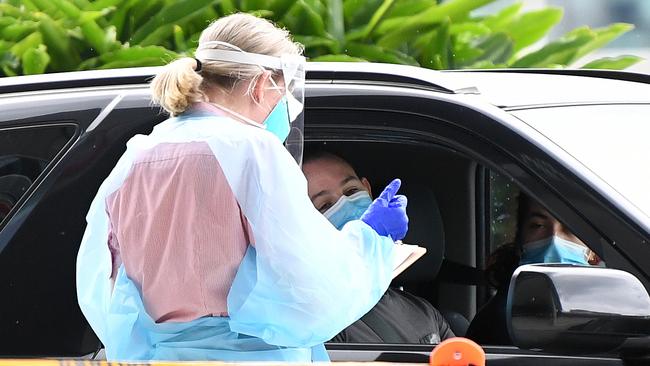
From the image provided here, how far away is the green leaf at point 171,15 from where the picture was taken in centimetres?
740

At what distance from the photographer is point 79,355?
240cm

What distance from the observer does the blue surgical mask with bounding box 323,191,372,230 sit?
10.0ft

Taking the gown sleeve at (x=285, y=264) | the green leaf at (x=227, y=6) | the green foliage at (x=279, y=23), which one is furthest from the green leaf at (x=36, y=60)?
the gown sleeve at (x=285, y=264)

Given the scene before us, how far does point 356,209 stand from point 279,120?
2.27ft

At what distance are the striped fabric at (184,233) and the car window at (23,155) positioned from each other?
43 cm

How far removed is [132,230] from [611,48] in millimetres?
6895

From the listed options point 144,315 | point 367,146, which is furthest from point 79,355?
point 367,146

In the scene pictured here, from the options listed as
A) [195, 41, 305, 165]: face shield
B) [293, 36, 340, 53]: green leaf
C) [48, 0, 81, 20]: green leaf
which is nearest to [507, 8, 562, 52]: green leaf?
[293, 36, 340, 53]: green leaf

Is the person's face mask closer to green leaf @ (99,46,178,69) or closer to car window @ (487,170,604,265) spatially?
car window @ (487,170,604,265)

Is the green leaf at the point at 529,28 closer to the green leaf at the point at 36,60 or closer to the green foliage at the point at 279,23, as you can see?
the green foliage at the point at 279,23

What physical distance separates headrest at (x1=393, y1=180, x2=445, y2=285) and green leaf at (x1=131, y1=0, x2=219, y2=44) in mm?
4365

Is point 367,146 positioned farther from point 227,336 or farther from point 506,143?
point 227,336

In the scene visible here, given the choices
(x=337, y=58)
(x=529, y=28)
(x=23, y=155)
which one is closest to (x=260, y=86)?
(x=23, y=155)

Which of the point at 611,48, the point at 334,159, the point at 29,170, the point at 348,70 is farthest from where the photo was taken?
the point at 611,48
